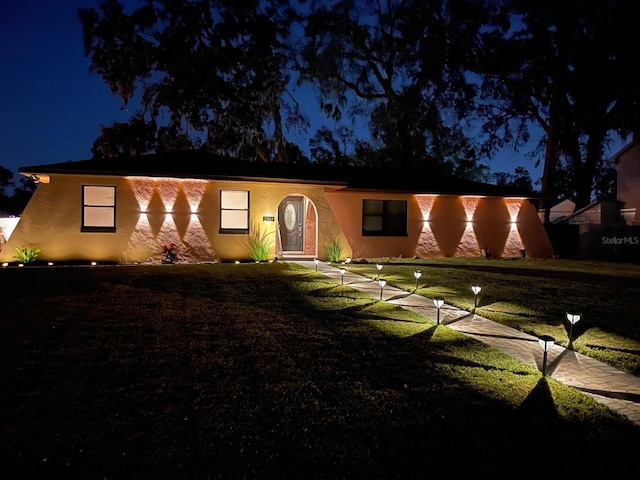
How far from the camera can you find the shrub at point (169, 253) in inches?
567

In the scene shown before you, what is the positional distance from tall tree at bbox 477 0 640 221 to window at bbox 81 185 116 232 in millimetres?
22043

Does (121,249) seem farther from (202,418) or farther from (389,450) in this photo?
(389,450)

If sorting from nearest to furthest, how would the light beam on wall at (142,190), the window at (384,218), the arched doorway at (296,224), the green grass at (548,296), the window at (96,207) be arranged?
the green grass at (548,296), the window at (96,207), the light beam on wall at (142,190), the window at (384,218), the arched doorway at (296,224)

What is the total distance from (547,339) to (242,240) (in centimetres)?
1167

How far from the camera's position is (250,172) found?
620 inches

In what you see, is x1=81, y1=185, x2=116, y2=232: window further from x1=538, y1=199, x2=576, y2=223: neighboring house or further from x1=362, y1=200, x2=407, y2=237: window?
x1=538, y1=199, x2=576, y2=223: neighboring house

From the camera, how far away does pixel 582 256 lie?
21188 mm

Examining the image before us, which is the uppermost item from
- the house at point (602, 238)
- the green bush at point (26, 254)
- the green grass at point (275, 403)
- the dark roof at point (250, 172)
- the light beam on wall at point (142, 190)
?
the dark roof at point (250, 172)

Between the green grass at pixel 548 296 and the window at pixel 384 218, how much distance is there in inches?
65.1

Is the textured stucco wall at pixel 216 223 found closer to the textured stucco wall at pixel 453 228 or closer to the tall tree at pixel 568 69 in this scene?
the textured stucco wall at pixel 453 228

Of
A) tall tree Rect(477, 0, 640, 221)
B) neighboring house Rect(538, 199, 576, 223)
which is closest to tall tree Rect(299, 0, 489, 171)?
tall tree Rect(477, 0, 640, 221)

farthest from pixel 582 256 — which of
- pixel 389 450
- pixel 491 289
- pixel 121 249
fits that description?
pixel 389 450

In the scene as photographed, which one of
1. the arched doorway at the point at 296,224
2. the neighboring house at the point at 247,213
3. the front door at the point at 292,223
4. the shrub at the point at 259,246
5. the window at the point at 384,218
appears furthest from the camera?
the front door at the point at 292,223

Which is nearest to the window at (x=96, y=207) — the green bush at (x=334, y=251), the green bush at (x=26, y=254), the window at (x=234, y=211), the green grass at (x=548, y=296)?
the green bush at (x=26, y=254)
